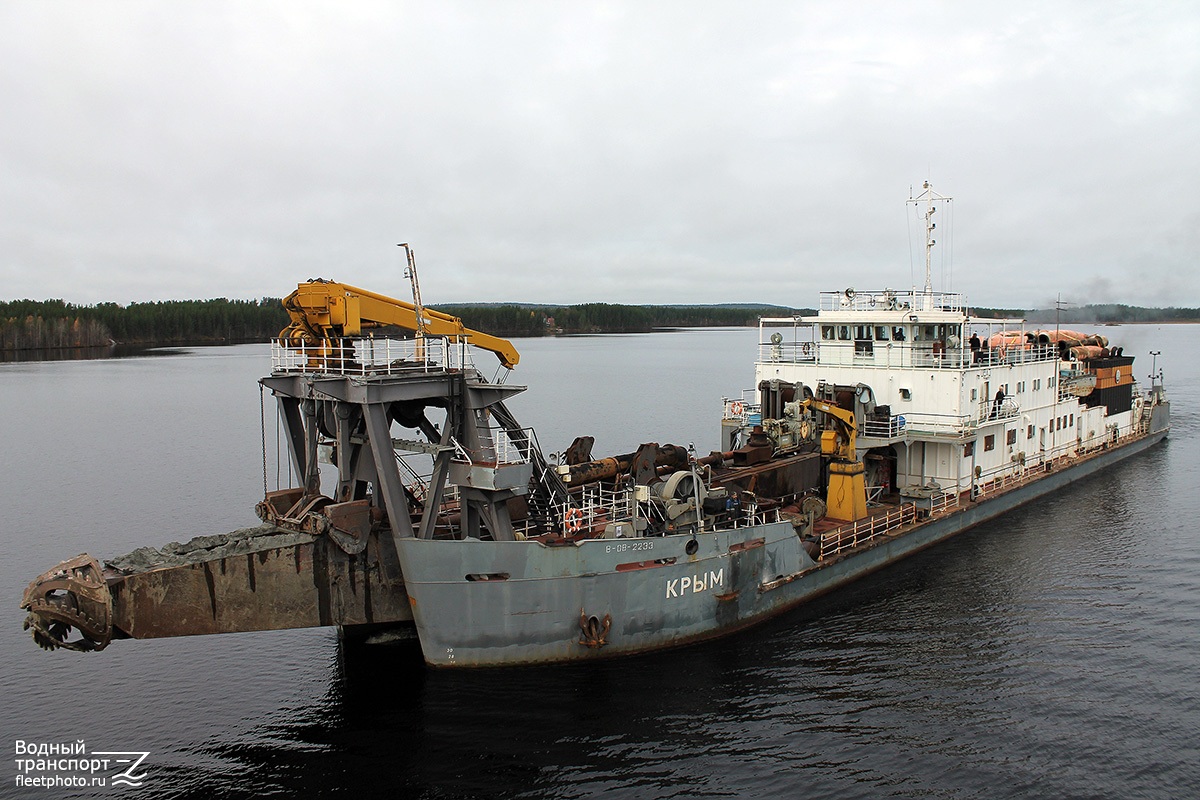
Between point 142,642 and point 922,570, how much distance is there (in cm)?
2181

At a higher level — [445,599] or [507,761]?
[445,599]

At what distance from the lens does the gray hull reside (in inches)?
660

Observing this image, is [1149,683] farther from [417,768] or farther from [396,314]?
[396,314]

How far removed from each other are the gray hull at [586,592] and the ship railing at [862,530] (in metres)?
2.24

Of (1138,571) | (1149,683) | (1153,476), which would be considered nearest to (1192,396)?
(1153,476)

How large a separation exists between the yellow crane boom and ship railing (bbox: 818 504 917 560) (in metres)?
11.5

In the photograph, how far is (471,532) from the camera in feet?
60.1

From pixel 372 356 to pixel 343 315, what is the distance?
42.0 inches

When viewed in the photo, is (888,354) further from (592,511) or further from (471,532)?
(471,532)

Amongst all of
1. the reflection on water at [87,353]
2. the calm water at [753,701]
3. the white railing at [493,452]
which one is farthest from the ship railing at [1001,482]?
the reflection on water at [87,353]

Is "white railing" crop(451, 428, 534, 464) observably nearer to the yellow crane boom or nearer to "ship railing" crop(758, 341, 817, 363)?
the yellow crane boom

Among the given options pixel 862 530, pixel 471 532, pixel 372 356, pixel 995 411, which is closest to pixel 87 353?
pixel 372 356

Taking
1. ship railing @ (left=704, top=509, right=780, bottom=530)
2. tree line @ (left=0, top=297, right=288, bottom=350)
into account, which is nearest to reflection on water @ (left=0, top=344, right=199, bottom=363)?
tree line @ (left=0, top=297, right=288, bottom=350)

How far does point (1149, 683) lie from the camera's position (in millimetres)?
17984
